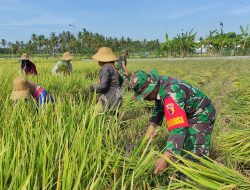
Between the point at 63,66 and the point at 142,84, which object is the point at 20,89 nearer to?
the point at 142,84

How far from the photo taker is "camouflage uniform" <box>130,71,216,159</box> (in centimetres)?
197

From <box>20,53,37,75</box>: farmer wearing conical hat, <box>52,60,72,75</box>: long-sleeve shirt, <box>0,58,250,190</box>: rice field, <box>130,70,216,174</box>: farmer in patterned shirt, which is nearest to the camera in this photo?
<box>0,58,250,190</box>: rice field

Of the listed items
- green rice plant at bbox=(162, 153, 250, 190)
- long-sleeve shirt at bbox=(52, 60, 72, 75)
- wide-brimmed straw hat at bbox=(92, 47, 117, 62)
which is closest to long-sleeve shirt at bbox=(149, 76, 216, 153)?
green rice plant at bbox=(162, 153, 250, 190)

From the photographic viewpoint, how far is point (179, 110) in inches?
79.4

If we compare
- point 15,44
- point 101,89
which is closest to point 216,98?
point 101,89

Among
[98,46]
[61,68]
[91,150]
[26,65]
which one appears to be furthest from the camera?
[98,46]

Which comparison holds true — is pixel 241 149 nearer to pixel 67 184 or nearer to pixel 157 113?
pixel 157 113

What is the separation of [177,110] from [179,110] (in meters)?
0.01

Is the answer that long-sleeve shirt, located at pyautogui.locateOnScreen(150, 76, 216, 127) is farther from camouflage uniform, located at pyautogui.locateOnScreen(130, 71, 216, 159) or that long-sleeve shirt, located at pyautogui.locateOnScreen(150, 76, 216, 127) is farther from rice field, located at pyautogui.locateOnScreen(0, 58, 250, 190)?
rice field, located at pyautogui.locateOnScreen(0, 58, 250, 190)

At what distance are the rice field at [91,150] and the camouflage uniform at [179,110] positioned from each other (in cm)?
16

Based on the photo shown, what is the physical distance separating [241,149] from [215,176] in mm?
1493

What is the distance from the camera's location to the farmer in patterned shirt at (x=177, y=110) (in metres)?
1.96

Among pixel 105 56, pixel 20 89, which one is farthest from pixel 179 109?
pixel 105 56

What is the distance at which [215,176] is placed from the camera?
5.25 feet
